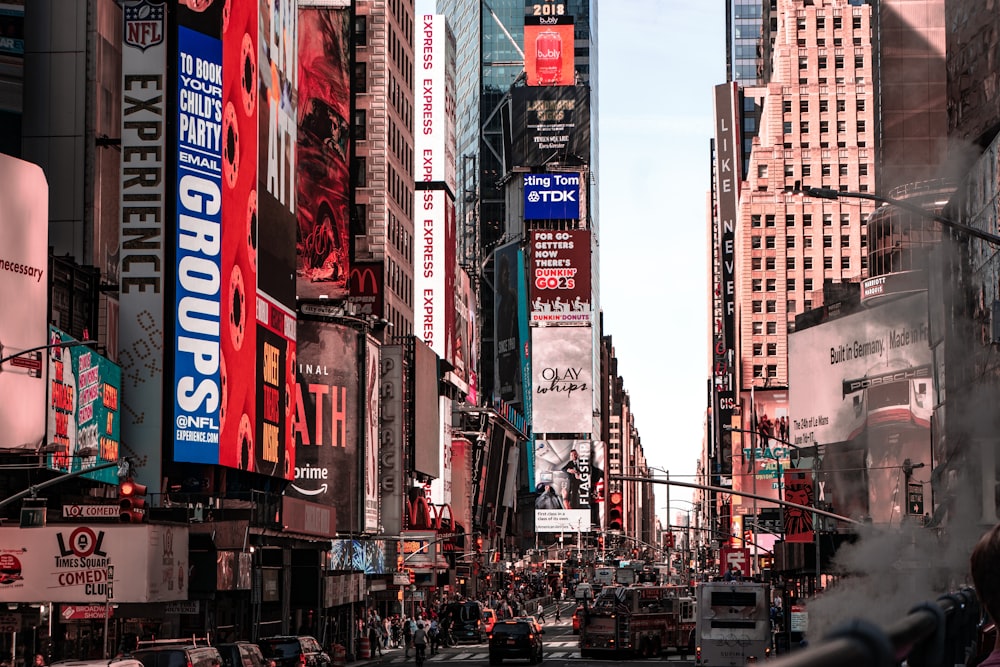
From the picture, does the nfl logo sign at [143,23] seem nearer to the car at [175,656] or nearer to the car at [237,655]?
the car at [237,655]

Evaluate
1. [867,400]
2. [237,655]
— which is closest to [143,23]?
[237,655]

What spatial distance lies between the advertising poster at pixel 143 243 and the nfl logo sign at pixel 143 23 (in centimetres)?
4

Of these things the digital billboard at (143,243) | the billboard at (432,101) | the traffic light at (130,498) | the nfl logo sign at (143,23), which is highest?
the billboard at (432,101)

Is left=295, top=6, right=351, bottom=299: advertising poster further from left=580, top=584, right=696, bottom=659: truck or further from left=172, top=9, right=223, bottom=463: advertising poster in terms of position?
left=580, top=584, right=696, bottom=659: truck

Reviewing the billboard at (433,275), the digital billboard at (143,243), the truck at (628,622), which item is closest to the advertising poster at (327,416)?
the digital billboard at (143,243)

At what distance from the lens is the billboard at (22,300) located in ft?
153

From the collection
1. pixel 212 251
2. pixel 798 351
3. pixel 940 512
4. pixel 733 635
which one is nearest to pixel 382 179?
pixel 798 351

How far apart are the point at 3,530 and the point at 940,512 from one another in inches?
1589

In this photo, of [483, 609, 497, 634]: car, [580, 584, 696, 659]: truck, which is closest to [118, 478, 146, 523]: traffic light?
[580, 584, 696, 659]: truck

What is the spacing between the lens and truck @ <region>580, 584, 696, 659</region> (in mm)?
65438

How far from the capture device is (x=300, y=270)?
321 ft

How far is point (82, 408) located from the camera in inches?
2255

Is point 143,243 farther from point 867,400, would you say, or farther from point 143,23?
point 867,400

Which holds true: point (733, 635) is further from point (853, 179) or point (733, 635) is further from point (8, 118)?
point (853, 179)
